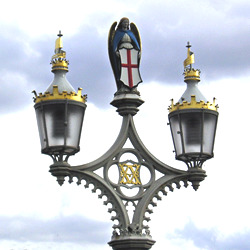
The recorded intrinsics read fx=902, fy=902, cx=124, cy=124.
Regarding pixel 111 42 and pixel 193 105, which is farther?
pixel 111 42

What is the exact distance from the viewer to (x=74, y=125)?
14.1 metres

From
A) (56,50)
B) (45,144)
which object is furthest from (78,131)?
(56,50)

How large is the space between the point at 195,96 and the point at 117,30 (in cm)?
174

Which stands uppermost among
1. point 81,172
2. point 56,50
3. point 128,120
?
point 56,50

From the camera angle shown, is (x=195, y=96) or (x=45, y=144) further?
(x=195, y=96)

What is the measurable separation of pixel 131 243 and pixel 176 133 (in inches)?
81.0

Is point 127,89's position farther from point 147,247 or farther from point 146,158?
point 147,247

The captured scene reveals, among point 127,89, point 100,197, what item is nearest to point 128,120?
point 127,89

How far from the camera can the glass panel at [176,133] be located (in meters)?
14.9

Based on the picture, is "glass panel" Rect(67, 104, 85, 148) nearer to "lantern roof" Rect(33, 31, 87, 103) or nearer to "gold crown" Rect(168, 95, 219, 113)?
"lantern roof" Rect(33, 31, 87, 103)

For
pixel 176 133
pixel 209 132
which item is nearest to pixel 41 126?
pixel 176 133

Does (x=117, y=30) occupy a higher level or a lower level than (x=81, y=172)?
higher

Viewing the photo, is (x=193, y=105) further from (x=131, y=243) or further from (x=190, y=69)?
(x=131, y=243)

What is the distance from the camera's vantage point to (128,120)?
14.9m
